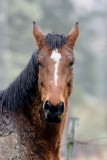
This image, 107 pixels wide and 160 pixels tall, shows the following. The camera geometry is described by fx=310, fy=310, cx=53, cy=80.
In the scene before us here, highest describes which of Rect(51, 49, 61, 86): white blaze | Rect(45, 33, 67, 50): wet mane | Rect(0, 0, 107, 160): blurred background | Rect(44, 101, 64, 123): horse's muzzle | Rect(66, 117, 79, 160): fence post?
Rect(0, 0, 107, 160): blurred background

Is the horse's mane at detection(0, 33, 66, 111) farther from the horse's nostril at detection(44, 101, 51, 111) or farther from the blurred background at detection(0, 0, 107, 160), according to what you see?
the blurred background at detection(0, 0, 107, 160)

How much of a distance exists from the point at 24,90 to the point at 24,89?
0.05ft

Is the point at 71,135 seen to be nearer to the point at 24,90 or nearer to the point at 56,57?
the point at 24,90

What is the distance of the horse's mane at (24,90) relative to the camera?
448 centimetres

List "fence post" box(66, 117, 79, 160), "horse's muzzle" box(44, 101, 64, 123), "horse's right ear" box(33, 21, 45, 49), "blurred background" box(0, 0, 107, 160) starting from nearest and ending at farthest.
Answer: "horse's muzzle" box(44, 101, 64, 123)
"horse's right ear" box(33, 21, 45, 49)
"fence post" box(66, 117, 79, 160)
"blurred background" box(0, 0, 107, 160)

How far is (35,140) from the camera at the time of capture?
14.6 ft

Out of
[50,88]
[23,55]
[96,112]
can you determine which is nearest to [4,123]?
[50,88]

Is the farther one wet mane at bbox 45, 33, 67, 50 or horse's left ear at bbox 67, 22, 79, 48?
horse's left ear at bbox 67, 22, 79, 48

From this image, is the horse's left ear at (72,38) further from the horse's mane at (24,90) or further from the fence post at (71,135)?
the fence post at (71,135)

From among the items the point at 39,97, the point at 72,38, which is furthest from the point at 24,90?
the point at 72,38

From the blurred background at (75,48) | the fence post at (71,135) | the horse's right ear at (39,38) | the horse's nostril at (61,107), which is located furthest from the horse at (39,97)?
the blurred background at (75,48)

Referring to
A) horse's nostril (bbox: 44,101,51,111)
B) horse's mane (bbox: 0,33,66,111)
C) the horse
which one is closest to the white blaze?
the horse

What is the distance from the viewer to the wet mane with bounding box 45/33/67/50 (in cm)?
430

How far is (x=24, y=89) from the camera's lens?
453 cm
